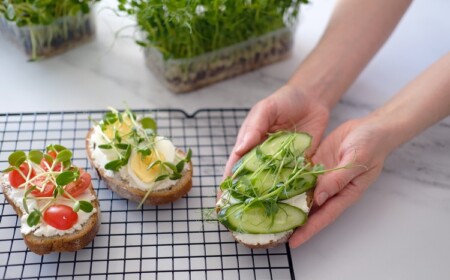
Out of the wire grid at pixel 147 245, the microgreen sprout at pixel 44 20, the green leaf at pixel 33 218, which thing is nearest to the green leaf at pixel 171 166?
the wire grid at pixel 147 245

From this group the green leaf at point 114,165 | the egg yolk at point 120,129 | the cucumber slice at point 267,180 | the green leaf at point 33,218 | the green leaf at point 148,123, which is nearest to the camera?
the green leaf at point 33,218

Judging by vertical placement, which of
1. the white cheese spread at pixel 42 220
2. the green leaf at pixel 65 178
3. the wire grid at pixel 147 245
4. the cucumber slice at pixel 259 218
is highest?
the cucumber slice at pixel 259 218

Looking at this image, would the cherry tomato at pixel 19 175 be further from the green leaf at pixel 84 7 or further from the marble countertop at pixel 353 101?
the green leaf at pixel 84 7

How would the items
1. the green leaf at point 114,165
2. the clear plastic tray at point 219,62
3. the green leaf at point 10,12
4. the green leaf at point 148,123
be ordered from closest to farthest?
the green leaf at point 114,165, the green leaf at point 148,123, the green leaf at point 10,12, the clear plastic tray at point 219,62

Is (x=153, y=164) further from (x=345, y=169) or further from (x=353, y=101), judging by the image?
(x=353, y=101)

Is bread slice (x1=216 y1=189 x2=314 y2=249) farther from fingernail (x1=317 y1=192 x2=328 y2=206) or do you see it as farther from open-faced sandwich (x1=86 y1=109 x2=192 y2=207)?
open-faced sandwich (x1=86 y1=109 x2=192 y2=207)

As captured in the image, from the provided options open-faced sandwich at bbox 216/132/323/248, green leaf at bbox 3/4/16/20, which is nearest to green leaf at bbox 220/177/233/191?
open-faced sandwich at bbox 216/132/323/248
